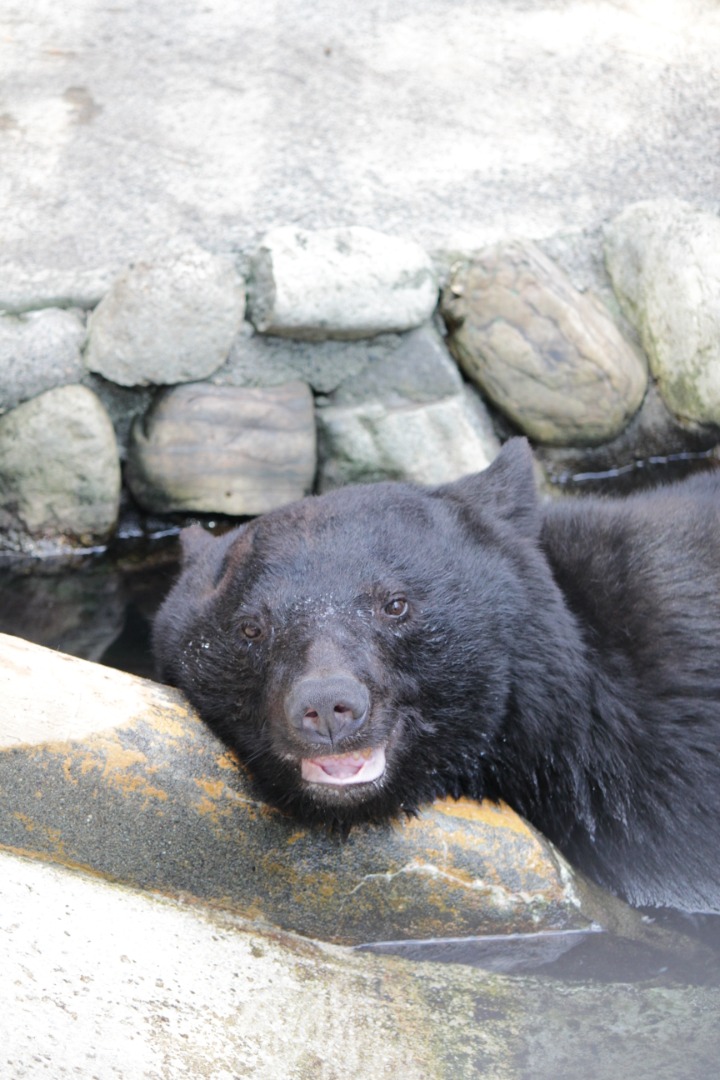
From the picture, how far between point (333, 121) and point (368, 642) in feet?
15.2

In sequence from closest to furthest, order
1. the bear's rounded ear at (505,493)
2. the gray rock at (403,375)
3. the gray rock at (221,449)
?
1. the bear's rounded ear at (505,493)
2. the gray rock at (221,449)
3. the gray rock at (403,375)

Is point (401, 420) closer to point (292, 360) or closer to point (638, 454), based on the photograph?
point (292, 360)

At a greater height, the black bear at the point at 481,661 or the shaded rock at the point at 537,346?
the black bear at the point at 481,661

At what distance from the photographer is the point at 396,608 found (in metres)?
3.10

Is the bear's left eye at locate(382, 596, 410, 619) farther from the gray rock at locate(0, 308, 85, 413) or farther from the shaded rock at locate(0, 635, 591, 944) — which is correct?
the gray rock at locate(0, 308, 85, 413)

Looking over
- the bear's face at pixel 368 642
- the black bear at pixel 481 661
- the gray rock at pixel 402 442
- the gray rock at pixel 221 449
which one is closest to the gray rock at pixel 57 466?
the gray rock at pixel 221 449

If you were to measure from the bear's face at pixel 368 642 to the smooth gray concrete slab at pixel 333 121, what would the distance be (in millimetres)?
3187

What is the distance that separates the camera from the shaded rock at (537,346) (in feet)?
20.0

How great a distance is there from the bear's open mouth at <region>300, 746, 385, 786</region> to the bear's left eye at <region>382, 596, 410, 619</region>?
1.11 ft

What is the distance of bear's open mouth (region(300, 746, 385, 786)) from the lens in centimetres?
291

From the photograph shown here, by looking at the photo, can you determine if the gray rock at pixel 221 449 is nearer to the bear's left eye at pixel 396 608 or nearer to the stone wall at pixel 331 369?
the stone wall at pixel 331 369

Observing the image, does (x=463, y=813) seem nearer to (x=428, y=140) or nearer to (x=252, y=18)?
(x=428, y=140)

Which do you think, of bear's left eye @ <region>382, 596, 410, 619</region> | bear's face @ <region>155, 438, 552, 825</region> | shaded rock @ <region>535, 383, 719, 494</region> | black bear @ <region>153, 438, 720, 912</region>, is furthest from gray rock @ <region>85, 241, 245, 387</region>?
bear's left eye @ <region>382, 596, 410, 619</region>

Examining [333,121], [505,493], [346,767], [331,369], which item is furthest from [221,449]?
[346,767]
